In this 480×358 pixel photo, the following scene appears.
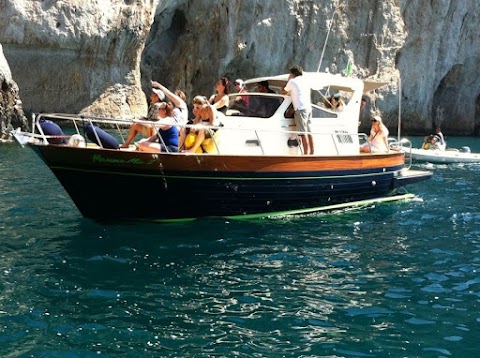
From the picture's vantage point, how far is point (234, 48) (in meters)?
36.2

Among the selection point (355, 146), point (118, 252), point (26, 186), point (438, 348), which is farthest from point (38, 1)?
point (438, 348)

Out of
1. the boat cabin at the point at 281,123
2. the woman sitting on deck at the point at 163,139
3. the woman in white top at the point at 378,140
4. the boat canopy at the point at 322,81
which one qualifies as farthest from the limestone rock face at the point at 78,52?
the woman sitting on deck at the point at 163,139

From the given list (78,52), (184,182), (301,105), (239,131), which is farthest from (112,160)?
(78,52)

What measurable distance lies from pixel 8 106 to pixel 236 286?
1762 cm

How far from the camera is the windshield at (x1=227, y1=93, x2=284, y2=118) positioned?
1187 cm

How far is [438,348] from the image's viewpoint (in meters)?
5.98

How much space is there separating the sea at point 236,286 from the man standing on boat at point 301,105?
1543 millimetres

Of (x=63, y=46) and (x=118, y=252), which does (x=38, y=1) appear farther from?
(x=118, y=252)

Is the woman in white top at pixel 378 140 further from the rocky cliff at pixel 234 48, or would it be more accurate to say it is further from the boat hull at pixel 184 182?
the rocky cliff at pixel 234 48

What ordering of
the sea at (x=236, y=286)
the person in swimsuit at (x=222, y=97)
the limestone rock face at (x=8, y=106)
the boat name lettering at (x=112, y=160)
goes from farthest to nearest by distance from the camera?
1. the limestone rock face at (x=8, y=106)
2. the person in swimsuit at (x=222, y=97)
3. the boat name lettering at (x=112, y=160)
4. the sea at (x=236, y=286)

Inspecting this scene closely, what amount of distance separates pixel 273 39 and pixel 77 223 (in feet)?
95.0

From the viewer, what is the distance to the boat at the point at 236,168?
9.86 metres

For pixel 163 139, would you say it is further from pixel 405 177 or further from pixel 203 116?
pixel 405 177

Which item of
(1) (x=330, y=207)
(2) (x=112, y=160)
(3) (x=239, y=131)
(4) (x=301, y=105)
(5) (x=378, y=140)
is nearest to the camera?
(2) (x=112, y=160)
